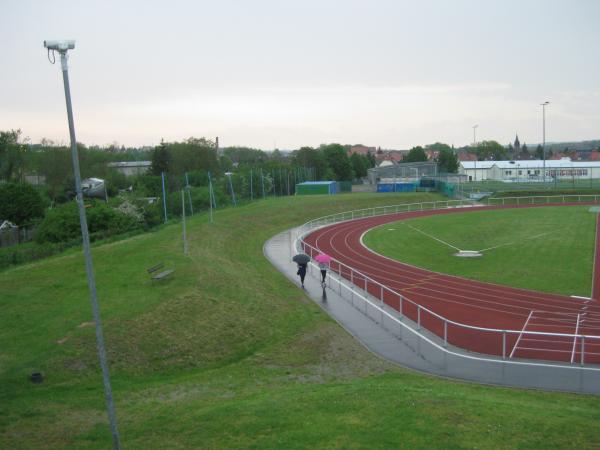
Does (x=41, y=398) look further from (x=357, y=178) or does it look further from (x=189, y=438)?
(x=357, y=178)

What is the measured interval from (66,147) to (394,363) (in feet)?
233

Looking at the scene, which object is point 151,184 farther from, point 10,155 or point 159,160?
point 10,155

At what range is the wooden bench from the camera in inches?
849

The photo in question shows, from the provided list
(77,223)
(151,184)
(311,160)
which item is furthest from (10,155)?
(311,160)

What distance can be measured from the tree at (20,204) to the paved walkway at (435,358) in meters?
38.3

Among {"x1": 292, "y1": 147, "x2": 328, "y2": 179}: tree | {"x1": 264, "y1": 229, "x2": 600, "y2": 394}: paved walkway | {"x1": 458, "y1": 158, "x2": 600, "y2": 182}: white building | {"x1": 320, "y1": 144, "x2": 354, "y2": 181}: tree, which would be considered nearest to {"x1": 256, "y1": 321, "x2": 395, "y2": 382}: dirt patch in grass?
{"x1": 264, "y1": 229, "x2": 600, "y2": 394}: paved walkway

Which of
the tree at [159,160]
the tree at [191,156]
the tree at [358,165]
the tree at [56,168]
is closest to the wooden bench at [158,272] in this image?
the tree at [56,168]

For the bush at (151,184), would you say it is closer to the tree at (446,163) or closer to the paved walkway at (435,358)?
the paved walkway at (435,358)

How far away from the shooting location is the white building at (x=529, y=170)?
98000 mm

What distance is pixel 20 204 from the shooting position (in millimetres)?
50062

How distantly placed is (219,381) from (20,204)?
4373 cm

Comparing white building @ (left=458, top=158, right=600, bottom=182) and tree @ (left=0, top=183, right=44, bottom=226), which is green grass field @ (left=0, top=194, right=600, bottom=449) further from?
white building @ (left=458, top=158, right=600, bottom=182)

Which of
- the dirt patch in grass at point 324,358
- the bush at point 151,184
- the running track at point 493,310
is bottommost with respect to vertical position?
the running track at point 493,310

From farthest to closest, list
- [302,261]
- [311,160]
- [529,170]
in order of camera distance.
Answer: [529,170]
[311,160]
[302,261]
